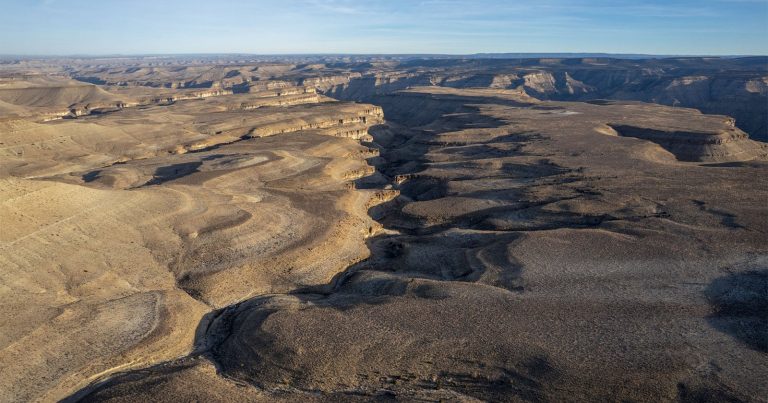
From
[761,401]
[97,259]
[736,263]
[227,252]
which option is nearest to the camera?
[761,401]

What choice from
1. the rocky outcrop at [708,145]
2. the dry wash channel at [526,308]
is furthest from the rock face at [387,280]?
the rocky outcrop at [708,145]

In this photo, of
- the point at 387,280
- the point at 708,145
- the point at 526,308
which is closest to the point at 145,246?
the point at 387,280

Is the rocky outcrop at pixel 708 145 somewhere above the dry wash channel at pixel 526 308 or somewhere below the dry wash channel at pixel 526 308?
above

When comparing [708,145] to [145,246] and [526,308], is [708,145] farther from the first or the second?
[145,246]

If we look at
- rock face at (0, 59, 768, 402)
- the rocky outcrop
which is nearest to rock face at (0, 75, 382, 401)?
rock face at (0, 59, 768, 402)

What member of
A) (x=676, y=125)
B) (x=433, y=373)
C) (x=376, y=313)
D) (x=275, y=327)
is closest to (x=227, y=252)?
(x=275, y=327)

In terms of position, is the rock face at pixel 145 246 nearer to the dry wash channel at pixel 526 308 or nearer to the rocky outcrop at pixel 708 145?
the dry wash channel at pixel 526 308

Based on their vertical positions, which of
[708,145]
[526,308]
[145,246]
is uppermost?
[708,145]

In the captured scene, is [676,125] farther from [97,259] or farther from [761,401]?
[97,259]
